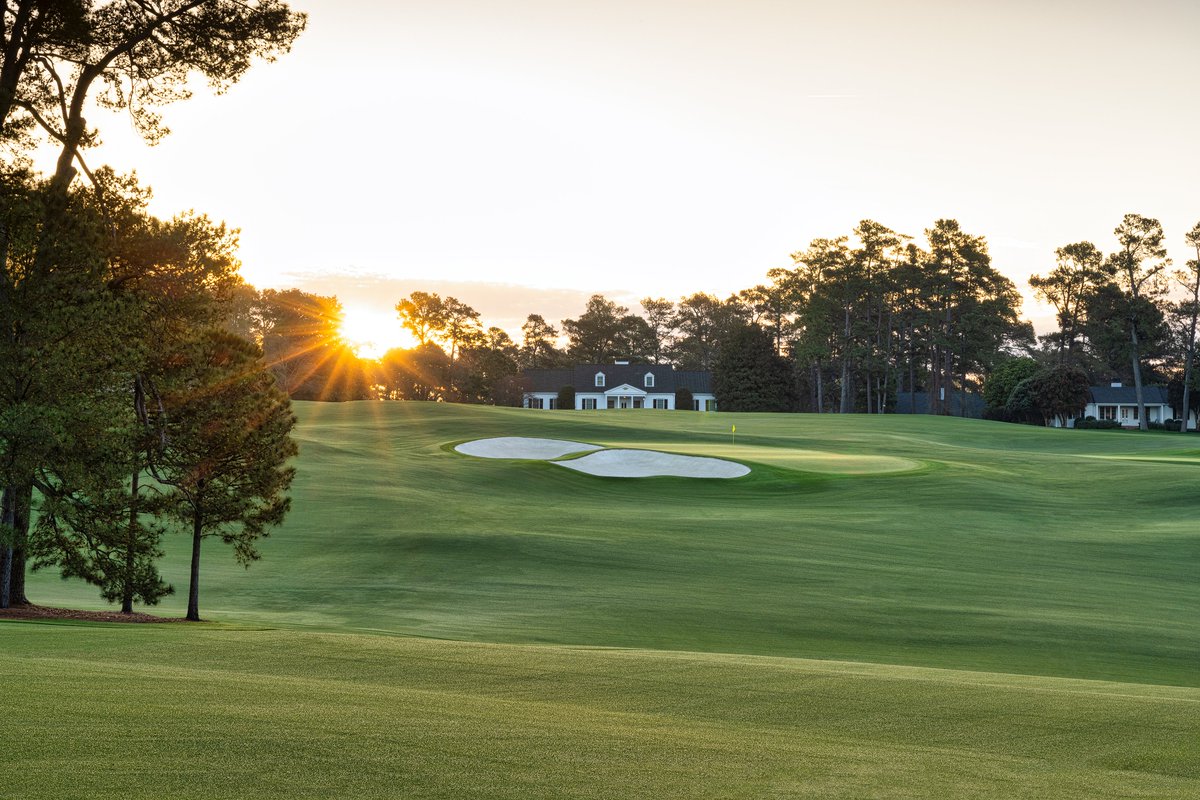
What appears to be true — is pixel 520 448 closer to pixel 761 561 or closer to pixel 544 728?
pixel 761 561

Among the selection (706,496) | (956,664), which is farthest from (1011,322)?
(956,664)

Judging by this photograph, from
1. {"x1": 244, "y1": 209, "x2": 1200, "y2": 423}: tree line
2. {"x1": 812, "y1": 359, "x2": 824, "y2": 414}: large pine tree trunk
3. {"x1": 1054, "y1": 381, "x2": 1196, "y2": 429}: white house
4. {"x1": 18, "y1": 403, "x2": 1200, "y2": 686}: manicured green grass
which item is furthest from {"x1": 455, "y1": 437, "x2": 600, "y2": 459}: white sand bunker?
{"x1": 1054, "y1": 381, "x2": 1196, "y2": 429}: white house

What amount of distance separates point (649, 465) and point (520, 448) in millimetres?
8245

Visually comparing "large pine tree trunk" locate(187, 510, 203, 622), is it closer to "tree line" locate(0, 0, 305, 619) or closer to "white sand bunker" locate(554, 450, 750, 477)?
"tree line" locate(0, 0, 305, 619)

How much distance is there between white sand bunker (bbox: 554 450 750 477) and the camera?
39.1m

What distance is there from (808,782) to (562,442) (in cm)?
4154

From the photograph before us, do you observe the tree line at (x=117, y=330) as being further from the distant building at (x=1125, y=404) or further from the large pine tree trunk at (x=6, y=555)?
the distant building at (x=1125, y=404)

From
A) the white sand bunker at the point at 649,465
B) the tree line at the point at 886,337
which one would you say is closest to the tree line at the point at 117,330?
the white sand bunker at the point at 649,465

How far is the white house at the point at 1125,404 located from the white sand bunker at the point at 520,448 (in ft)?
297

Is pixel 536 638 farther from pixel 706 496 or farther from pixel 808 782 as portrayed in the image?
pixel 706 496

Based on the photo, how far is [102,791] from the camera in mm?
5141

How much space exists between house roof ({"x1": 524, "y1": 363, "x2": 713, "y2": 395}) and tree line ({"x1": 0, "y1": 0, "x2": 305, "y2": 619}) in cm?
10566

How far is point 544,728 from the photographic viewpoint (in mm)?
7207

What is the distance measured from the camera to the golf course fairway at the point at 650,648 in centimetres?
621
